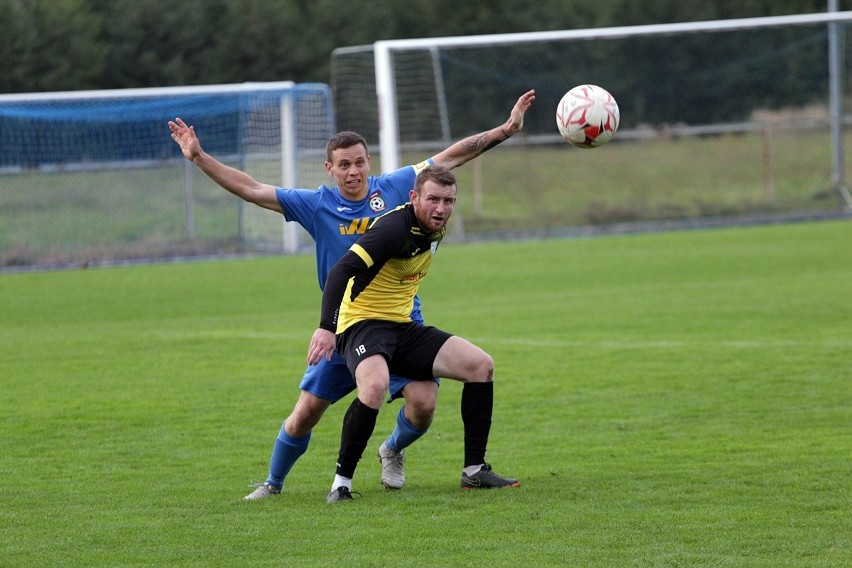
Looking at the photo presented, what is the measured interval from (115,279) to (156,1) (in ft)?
53.6

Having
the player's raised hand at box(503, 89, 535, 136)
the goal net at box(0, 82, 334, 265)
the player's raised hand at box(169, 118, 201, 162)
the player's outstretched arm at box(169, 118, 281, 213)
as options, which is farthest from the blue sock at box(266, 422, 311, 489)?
the goal net at box(0, 82, 334, 265)

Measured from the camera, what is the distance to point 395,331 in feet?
20.4

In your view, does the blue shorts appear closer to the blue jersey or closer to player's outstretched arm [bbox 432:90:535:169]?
the blue jersey

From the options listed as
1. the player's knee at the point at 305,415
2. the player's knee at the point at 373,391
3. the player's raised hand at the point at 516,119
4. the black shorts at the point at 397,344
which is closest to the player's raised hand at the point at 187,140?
the black shorts at the point at 397,344

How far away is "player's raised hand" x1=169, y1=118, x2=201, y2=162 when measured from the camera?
629 cm

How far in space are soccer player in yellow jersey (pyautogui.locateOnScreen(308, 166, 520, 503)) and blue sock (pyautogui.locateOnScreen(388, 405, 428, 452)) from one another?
0.27 m

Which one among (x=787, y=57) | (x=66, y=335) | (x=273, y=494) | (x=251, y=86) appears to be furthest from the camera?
(x=787, y=57)

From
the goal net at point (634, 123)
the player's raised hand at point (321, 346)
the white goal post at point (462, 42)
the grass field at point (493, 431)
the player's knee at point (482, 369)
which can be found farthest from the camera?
the goal net at point (634, 123)

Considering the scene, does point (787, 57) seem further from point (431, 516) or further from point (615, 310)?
point (431, 516)

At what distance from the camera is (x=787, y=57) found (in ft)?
87.8

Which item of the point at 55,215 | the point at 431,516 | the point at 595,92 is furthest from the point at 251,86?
the point at 431,516

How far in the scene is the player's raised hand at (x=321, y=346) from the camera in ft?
18.6

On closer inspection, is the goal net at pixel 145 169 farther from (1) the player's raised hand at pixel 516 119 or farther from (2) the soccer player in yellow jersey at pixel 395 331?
(2) the soccer player in yellow jersey at pixel 395 331

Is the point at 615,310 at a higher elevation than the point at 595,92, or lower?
lower
